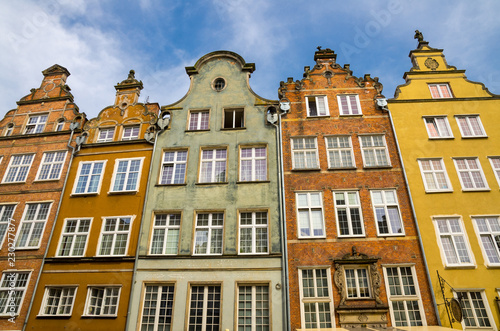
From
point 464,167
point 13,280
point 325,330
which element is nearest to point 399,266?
point 325,330

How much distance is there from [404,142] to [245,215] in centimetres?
1031

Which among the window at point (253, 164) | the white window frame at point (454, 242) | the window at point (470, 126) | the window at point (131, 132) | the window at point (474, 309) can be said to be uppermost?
the window at point (131, 132)

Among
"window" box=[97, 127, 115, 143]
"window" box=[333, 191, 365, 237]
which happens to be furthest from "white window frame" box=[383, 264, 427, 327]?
"window" box=[97, 127, 115, 143]

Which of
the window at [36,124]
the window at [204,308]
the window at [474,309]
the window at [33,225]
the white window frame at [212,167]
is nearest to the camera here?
the window at [474,309]

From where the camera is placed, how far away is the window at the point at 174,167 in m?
20.4

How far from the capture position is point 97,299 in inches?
→ 690

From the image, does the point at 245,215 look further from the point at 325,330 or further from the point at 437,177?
the point at 437,177

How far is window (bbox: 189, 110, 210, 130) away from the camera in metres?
22.2

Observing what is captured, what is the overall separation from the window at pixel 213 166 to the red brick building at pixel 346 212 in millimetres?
3730

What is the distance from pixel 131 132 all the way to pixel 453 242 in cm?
1988

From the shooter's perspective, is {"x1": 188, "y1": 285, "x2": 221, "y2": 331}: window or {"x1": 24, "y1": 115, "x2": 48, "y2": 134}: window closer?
{"x1": 188, "y1": 285, "x2": 221, "y2": 331}: window

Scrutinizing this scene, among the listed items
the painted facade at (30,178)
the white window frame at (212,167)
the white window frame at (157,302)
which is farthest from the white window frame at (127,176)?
the white window frame at (157,302)

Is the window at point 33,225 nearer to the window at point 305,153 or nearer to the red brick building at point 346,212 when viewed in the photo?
the red brick building at point 346,212

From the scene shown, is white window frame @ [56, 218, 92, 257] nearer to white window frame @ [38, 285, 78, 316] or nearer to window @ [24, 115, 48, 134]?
white window frame @ [38, 285, 78, 316]
